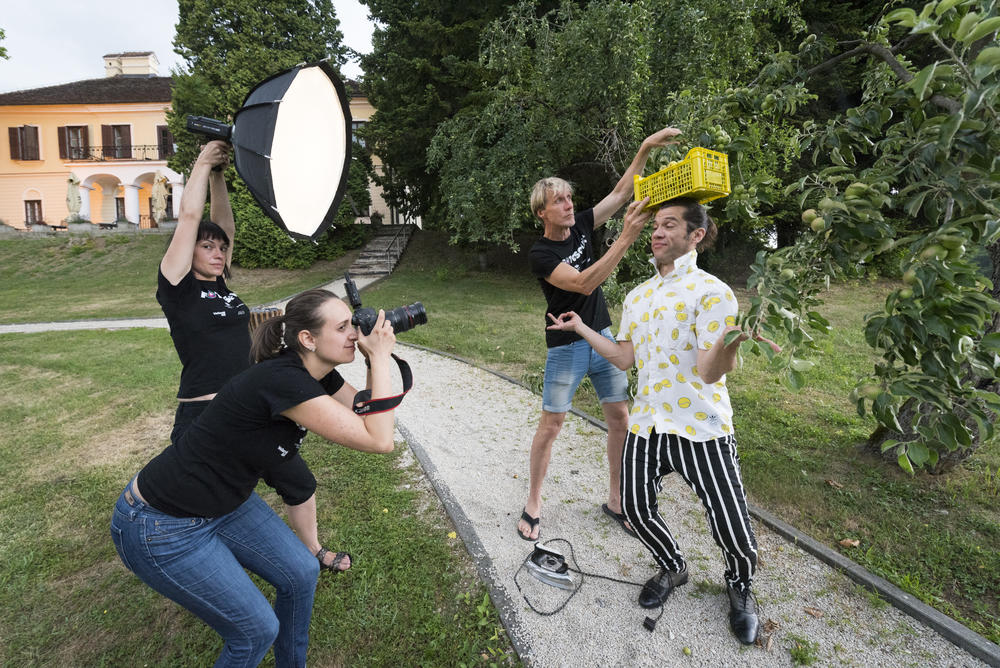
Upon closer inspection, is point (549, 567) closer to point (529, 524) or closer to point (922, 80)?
point (529, 524)

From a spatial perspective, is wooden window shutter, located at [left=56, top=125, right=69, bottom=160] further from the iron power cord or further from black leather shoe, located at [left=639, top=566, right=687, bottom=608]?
black leather shoe, located at [left=639, top=566, right=687, bottom=608]

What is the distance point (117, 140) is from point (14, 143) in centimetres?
589

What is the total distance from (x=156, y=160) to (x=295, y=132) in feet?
116

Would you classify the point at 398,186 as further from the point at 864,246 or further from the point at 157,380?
the point at 864,246

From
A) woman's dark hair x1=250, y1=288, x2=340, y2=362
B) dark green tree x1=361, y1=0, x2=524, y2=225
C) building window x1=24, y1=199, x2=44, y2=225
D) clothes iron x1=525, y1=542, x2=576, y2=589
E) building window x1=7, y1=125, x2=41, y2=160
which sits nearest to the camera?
woman's dark hair x1=250, y1=288, x2=340, y2=362

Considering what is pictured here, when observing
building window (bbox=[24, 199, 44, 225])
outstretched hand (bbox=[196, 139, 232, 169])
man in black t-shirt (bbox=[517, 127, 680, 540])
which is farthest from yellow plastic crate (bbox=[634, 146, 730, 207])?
building window (bbox=[24, 199, 44, 225])

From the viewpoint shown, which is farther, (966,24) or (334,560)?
(334,560)

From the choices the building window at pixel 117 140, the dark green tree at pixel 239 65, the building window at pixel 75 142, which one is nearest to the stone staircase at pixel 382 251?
the dark green tree at pixel 239 65

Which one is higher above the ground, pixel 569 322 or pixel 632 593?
pixel 569 322

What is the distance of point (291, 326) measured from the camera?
6.57 ft

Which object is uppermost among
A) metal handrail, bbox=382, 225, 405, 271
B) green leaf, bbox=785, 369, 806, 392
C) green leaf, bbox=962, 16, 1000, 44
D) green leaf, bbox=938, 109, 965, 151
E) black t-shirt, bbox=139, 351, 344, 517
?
green leaf, bbox=962, 16, 1000, 44

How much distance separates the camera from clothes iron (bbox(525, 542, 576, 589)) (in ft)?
9.42

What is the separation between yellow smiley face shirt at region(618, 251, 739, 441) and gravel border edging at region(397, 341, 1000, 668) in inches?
53.0

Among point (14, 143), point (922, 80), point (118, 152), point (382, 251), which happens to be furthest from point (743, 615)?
point (14, 143)
